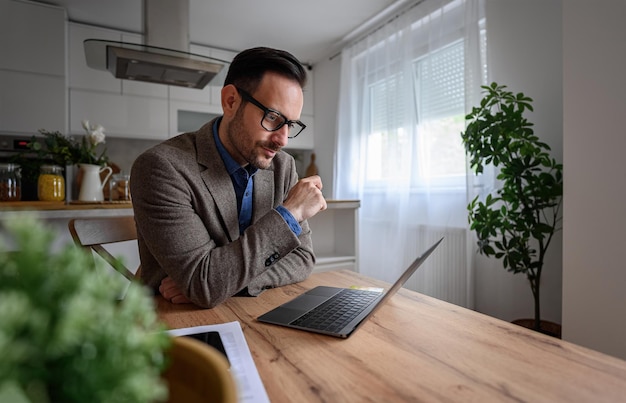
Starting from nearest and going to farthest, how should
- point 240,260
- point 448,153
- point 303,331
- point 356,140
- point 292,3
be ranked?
point 303,331 < point 240,260 < point 448,153 < point 292,3 < point 356,140

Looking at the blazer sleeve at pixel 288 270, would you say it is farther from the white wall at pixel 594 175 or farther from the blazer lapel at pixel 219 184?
the white wall at pixel 594 175

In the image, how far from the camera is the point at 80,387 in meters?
0.19

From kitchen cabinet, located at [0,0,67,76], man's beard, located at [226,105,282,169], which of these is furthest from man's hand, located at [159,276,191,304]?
kitchen cabinet, located at [0,0,67,76]

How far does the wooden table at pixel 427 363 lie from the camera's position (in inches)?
19.3

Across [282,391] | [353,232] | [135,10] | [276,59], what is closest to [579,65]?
[276,59]

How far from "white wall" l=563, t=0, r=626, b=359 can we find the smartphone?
5.18 ft

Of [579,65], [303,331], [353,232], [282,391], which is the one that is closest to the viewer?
[282,391]

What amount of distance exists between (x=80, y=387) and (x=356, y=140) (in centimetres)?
389

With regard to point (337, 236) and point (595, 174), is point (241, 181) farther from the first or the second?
point (337, 236)

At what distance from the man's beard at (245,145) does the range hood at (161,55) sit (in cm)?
162

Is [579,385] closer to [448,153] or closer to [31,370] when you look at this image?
[31,370]

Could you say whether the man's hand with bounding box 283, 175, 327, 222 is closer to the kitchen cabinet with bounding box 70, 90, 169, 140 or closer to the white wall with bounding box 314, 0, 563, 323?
the white wall with bounding box 314, 0, 563, 323

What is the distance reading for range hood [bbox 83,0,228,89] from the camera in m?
2.47

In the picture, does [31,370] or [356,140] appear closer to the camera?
[31,370]
